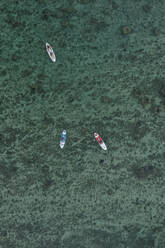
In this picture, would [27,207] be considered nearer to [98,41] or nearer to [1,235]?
[1,235]

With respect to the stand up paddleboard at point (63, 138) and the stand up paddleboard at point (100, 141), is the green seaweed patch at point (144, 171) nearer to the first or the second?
the stand up paddleboard at point (100, 141)

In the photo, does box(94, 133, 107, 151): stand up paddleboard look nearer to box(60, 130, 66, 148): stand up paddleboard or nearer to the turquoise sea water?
the turquoise sea water

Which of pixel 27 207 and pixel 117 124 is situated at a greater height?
pixel 117 124

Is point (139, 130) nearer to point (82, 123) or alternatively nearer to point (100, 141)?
point (100, 141)

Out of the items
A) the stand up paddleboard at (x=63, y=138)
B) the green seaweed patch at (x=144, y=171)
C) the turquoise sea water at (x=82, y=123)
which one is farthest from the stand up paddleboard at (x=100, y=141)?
the green seaweed patch at (x=144, y=171)

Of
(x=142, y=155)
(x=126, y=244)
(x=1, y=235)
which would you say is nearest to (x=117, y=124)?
(x=142, y=155)

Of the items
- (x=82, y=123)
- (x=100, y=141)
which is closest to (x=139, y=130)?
(x=100, y=141)

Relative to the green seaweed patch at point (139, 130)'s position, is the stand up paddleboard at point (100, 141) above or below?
above

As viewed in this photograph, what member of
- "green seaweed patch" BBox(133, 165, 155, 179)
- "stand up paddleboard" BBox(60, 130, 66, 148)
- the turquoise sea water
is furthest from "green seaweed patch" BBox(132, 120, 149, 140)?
"stand up paddleboard" BBox(60, 130, 66, 148)
